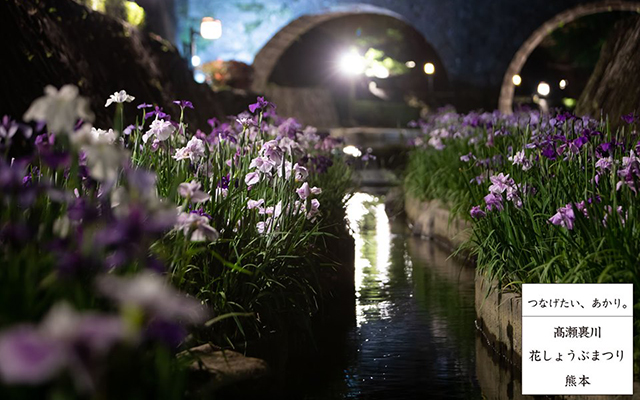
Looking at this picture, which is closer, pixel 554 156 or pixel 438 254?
pixel 554 156

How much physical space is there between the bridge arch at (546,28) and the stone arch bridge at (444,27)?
0.02 m

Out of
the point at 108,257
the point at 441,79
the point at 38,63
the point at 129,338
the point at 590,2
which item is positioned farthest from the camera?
the point at 441,79

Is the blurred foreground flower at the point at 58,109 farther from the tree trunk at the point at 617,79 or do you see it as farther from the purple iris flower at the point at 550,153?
the tree trunk at the point at 617,79

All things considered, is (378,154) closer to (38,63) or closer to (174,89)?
(174,89)

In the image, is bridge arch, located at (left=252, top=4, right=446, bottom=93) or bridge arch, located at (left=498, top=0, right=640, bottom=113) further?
bridge arch, located at (left=252, top=4, right=446, bottom=93)

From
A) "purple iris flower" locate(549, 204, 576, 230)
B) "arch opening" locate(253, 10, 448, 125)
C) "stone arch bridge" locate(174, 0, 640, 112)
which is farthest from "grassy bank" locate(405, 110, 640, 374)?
"arch opening" locate(253, 10, 448, 125)

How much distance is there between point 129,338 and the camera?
128 cm

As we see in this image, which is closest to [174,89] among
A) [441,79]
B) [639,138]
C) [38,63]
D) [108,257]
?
[38,63]

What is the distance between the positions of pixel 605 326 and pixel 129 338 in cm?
217

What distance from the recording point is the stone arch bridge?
1617 cm

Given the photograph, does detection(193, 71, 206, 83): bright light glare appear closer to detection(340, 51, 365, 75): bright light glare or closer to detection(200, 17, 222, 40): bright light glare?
detection(200, 17, 222, 40): bright light glare

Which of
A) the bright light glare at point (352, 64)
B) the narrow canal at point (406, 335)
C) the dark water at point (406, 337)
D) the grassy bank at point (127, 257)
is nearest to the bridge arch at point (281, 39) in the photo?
the bright light glare at point (352, 64)

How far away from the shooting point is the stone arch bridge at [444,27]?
16.2 meters
